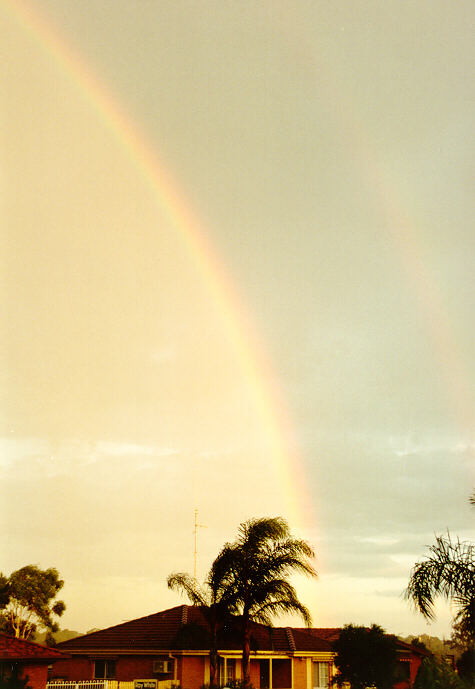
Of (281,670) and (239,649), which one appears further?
(281,670)

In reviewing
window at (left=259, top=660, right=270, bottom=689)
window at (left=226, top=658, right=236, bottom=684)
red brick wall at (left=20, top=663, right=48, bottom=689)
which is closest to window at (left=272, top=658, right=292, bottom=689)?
window at (left=259, top=660, right=270, bottom=689)

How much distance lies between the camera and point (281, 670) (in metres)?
44.4

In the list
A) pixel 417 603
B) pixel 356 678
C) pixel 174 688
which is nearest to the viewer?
pixel 417 603

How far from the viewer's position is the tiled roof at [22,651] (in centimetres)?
2889

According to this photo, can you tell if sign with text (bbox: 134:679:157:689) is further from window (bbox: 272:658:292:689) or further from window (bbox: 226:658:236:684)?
window (bbox: 272:658:292:689)

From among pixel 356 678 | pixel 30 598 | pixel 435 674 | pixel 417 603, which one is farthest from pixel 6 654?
pixel 30 598

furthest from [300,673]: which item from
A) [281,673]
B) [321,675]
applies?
[281,673]

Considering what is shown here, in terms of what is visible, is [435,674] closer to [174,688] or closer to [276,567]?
[276,567]

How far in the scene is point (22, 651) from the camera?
29.7 metres

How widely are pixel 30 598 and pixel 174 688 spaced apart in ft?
190

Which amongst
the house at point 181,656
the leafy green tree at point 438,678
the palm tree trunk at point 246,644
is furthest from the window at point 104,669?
the leafy green tree at point 438,678

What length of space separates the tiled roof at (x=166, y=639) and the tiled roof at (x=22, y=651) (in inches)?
309

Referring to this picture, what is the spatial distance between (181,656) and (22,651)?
37.0 ft

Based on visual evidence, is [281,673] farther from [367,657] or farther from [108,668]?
[367,657]
